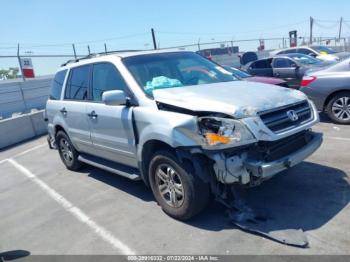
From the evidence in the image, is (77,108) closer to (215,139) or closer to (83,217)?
(83,217)

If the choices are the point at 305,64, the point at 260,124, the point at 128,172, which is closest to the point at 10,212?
the point at 128,172

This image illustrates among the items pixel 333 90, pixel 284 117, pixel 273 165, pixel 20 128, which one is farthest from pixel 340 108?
pixel 20 128

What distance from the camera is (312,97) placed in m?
7.59

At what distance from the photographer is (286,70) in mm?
12438

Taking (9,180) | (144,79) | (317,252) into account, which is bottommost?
(9,180)

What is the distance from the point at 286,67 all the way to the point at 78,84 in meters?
8.94

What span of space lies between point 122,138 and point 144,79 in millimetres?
858

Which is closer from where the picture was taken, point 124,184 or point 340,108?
point 124,184

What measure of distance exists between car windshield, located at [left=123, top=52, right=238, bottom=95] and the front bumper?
1.39 metres

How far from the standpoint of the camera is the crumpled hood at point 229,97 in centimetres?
360

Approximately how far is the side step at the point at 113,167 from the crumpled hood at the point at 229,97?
3.90 feet

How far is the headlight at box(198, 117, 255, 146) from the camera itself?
3.44 m

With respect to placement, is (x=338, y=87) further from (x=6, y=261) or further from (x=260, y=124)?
(x=6, y=261)

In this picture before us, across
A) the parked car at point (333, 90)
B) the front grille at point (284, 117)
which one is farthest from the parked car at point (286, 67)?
the front grille at point (284, 117)
